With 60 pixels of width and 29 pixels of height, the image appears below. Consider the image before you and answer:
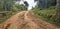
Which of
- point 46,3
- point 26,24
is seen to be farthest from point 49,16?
point 46,3

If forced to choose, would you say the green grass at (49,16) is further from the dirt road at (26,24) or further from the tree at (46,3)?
the tree at (46,3)

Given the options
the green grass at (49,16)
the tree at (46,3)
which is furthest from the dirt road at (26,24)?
the tree at (46,3)

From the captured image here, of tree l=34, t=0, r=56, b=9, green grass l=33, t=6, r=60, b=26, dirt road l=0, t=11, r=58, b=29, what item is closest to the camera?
dirt road l=0, t=11, r=58, b=29

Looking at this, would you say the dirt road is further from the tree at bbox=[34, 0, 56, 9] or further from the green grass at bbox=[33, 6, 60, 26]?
the tree at bbox=[34, 0, 56, 9]

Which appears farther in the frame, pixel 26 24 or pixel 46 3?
pixel 46 3

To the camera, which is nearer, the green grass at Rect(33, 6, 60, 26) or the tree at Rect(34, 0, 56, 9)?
the green grass at Rect(33, 6, 60, 26)

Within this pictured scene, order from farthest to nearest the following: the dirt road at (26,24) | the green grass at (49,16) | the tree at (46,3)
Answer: the tree at (46,3) < the green grass at (49,16) < the dirt road at (26,24)

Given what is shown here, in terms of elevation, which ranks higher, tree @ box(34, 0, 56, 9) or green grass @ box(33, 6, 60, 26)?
tree @ box(34, 0, 56, 9)

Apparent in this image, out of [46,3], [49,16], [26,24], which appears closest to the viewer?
[26,24]

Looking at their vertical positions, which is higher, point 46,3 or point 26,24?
point 46,3

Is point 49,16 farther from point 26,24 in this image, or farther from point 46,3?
point 46,3

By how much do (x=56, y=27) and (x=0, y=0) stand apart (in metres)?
14.9

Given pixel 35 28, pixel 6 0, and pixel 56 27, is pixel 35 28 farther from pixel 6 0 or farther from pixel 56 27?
pixel 6 0

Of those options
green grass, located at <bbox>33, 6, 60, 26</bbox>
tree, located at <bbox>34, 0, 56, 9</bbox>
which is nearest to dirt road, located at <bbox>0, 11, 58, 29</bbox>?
Answer: green grass, located at <bbox>33, 6, 60, 26</bbox>
